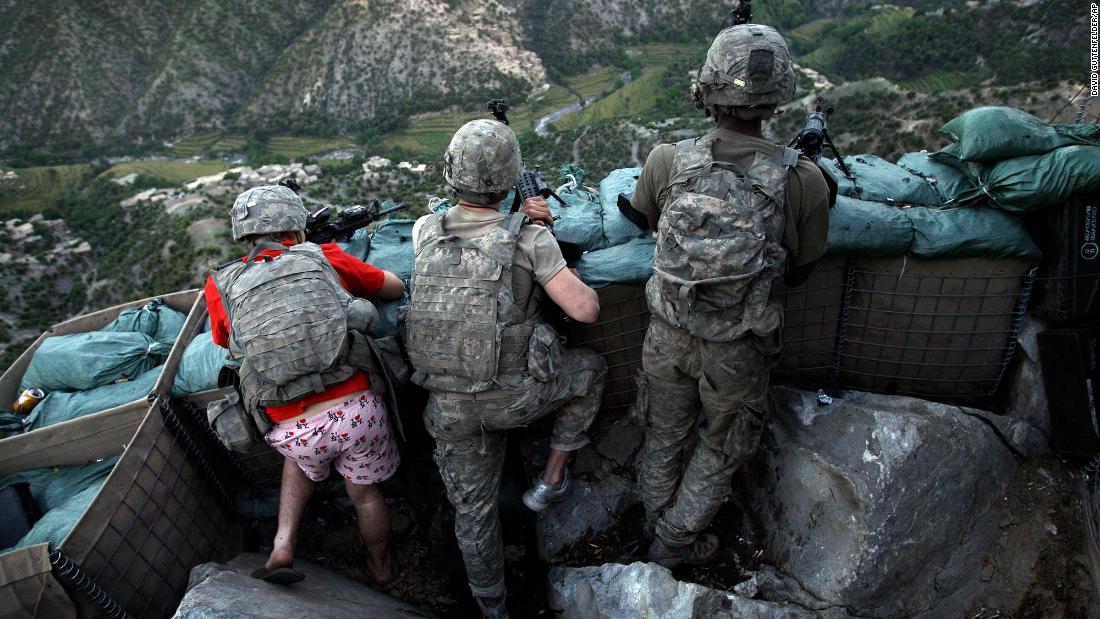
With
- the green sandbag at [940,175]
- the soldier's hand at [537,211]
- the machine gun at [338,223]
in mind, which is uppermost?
the soldier's hand at [537,211]

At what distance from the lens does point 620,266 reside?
322 centimetres

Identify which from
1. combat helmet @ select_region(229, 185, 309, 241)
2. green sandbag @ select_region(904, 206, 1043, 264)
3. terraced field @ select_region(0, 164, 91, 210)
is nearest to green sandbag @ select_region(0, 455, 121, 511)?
combat helmet @ select_region(229, 185, 309, 241)

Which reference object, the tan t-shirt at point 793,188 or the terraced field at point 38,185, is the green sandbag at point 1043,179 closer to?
the tan t-shirt at point 793,188

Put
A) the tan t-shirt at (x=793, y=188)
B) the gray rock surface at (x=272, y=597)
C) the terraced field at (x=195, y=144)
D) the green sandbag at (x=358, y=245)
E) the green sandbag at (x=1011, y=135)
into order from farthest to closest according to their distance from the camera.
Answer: the terraced field at (x=195, y=144)
the green sandbag at (x=358, y=245)
the green sandbag at (x=1011, y=135)
the tan t-shirt at (x=793, y=188)
the gray rock surface at (x=272, y=597)

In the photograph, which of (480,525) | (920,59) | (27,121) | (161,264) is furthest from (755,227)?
(27,121)

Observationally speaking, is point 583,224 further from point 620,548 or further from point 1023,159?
point 1023,159

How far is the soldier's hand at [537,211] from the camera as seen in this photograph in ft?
9.70

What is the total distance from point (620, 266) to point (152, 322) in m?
3.02

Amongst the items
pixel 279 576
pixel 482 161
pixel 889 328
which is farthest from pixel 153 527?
pixel 889 328

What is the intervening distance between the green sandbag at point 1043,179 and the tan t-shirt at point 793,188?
125 centimetres

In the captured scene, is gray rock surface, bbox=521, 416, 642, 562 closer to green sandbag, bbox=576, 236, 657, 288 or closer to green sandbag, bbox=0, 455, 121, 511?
green sandbag, bbox=576, 236, 657, 288

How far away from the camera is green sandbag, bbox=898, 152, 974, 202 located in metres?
3.44

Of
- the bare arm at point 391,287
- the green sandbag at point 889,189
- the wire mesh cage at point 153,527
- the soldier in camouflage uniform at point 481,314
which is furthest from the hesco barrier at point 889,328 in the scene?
the wire mesh cage at point 153,527

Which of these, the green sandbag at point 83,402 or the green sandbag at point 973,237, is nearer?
the green sandbag at point 973,237
